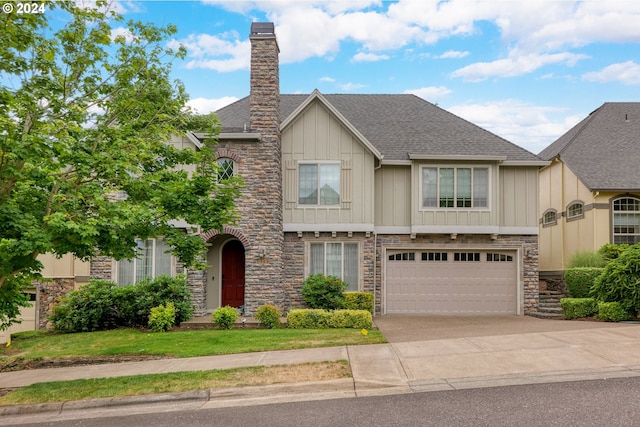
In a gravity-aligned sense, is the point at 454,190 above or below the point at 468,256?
above

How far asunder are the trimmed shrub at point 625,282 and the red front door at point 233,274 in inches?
473

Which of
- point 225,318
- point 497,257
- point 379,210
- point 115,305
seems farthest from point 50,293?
point 497,257

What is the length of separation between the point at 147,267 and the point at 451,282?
1111 centimetres

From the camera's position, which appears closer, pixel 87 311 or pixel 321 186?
pixel 87 311

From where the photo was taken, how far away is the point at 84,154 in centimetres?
863

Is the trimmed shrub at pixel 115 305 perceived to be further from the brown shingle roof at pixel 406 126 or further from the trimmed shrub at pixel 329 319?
the brown shingle roof at pixel 406 126

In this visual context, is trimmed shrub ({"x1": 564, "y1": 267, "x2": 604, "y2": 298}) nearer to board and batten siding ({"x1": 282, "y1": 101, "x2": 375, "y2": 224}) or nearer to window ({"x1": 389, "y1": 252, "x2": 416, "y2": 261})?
window ({"x1": 389, "y1": 252, "x2": 416, "y2": 261})

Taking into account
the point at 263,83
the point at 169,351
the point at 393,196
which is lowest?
the point at 169,351

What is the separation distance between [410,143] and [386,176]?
1.78 meters

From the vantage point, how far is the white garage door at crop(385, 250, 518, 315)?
18719 millimetres

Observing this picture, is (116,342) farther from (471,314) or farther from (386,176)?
(471,314)

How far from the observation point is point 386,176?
1898cm

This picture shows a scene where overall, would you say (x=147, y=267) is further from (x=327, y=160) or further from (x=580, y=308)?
(x=580, y=308)

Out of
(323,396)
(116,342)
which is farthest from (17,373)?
(323,396)
